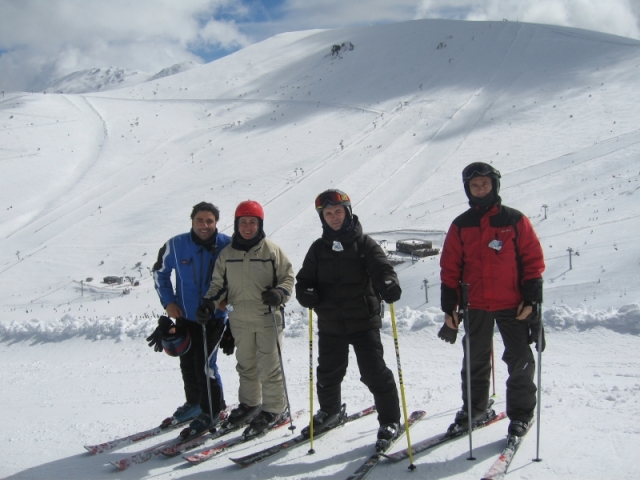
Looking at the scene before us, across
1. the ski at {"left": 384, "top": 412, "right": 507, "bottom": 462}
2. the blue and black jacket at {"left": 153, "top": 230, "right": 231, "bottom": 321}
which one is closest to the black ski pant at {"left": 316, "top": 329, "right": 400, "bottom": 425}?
the ski at {"left": 384, "top": 412, "right": 507, "bottom": 462}

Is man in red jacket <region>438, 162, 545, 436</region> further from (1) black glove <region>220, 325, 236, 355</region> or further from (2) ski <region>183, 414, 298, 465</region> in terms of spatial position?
(1) black glove <region>220, 325, 236, 355</region>

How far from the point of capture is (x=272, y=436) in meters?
5.16

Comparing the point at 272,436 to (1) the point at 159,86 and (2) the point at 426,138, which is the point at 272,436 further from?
(1) the point at 159,86

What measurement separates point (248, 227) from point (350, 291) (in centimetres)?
117

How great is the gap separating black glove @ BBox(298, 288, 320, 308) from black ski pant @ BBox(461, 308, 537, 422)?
4.22 feet

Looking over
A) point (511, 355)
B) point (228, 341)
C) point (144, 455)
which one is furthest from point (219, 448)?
point (511, 355)

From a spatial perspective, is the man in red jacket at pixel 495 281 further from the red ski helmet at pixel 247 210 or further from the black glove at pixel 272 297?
the red ski helmet at pixel 247 210

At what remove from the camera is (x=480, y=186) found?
4.51 metres

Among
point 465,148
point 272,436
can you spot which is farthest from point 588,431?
point 465,148

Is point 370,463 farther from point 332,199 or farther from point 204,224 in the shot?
point 204,224

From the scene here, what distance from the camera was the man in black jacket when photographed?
181 inches

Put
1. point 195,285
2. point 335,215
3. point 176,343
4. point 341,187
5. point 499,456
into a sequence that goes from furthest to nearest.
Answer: point 341,187 → point 195,285 → point 176,343 → point 335,215 → point 499,456

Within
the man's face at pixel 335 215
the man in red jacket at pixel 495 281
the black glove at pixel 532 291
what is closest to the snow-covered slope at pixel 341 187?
the man in red jacket at pixel 495 281

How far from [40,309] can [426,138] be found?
2252 cm
